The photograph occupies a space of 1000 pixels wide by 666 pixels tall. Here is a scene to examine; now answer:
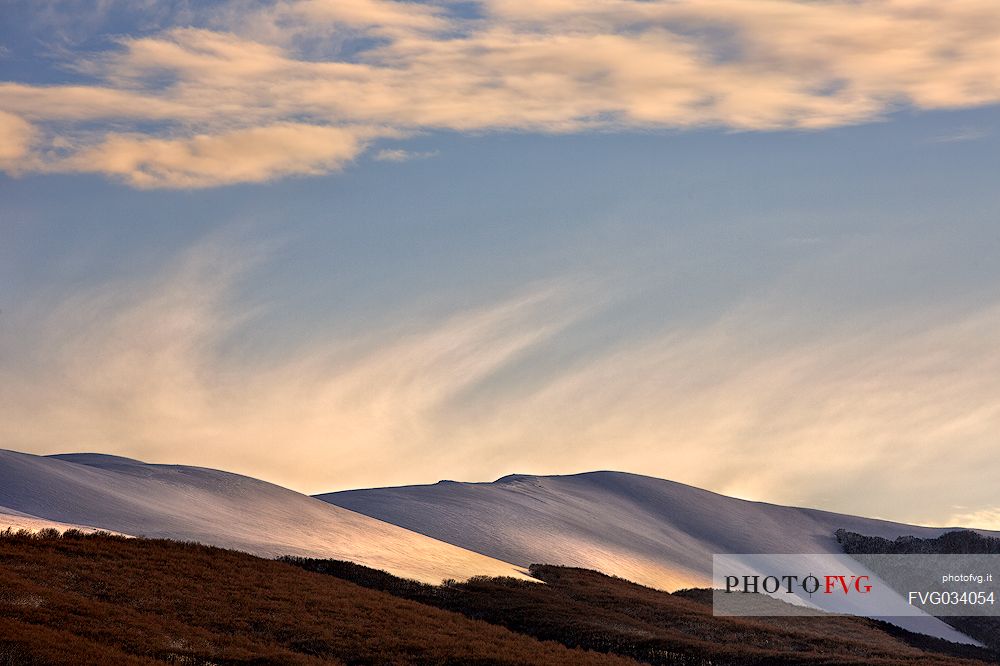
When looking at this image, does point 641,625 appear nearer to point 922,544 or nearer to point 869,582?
point 869,582

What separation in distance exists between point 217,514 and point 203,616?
32.4m

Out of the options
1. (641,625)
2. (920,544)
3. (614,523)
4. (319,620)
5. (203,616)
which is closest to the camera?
(203,616)

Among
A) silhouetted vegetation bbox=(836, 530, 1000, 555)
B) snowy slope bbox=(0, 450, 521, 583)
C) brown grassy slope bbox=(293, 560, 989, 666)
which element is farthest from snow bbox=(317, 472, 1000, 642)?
brown grassy slope bbox=(293, 560, 989, 666)

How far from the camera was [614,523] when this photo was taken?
104938 millimetres

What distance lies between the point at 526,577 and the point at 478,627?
18.8 m

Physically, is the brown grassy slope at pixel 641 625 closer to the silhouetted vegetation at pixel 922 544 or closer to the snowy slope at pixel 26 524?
the snowy slope at pixel 26 524

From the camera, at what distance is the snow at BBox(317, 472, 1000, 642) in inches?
3361

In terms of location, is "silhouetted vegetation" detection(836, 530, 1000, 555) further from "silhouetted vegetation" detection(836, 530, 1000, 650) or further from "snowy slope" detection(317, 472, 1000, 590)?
"snowy slope" detection(317, 472, 1000, 590)

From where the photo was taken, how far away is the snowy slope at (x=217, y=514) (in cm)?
5600

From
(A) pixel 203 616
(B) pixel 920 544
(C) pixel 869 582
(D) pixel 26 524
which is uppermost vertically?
(B) pixel 920 544

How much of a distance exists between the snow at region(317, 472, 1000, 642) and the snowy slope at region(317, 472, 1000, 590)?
152mm

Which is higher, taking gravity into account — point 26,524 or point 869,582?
point 869,582

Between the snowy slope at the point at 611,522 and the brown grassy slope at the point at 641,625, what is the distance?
22036 millimetres

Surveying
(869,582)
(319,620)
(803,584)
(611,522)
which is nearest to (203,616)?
(319,620)
